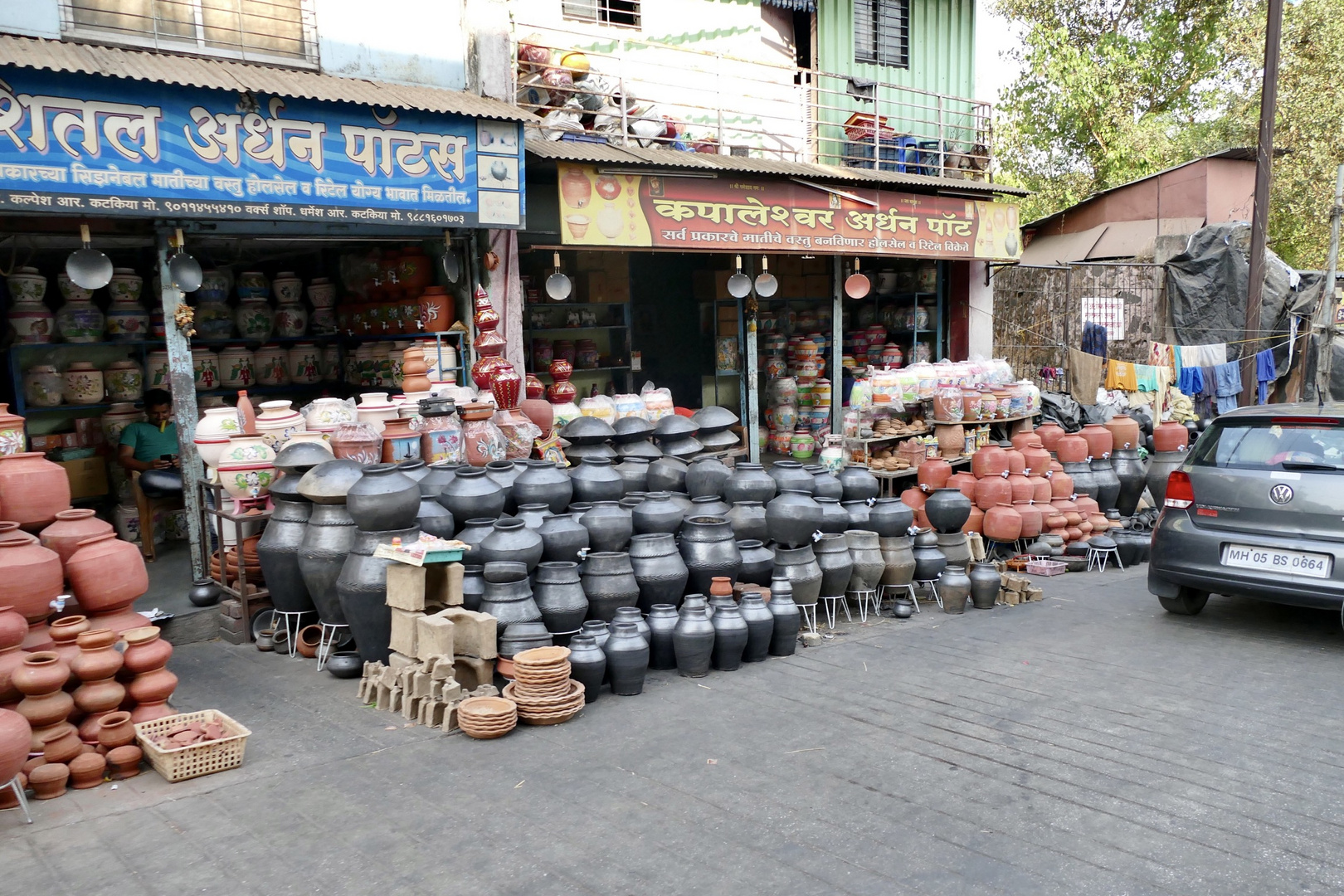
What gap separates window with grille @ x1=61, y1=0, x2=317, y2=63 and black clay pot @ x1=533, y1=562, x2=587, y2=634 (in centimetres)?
527

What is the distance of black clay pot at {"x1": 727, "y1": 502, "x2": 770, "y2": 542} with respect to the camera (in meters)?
7.20

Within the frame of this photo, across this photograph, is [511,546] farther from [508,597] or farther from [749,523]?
[749,523]

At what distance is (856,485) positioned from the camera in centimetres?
792

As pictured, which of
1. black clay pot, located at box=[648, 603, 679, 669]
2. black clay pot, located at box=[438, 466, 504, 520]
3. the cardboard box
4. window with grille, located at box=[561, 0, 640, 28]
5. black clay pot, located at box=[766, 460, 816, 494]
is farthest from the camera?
window with grille, located at box=[561, 0, 640, 28]

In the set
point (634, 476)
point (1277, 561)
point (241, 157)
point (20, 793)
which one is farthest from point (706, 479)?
point (20, 793)

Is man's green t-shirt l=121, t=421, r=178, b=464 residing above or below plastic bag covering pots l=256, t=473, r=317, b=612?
above

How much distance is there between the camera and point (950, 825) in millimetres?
4047

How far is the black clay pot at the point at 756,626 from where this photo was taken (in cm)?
626

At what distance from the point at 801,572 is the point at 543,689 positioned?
2.42 m

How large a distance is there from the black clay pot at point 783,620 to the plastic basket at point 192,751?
3296 millimetres

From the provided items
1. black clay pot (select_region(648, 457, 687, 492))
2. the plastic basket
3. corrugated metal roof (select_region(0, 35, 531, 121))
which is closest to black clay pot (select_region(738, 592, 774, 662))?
black clay pot (select_region(648, 457, 687, 492))

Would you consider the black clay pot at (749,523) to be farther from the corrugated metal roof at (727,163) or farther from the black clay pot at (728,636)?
the corrugated metal roof at (727,163)

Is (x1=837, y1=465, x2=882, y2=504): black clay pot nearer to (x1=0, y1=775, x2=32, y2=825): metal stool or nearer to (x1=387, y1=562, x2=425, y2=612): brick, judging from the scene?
(x1=387, y1=562, x2=425, y2=612): brick

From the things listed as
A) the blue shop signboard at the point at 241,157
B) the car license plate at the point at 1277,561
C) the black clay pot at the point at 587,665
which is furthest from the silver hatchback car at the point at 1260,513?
the blue shop signboard at the point at 241,157
